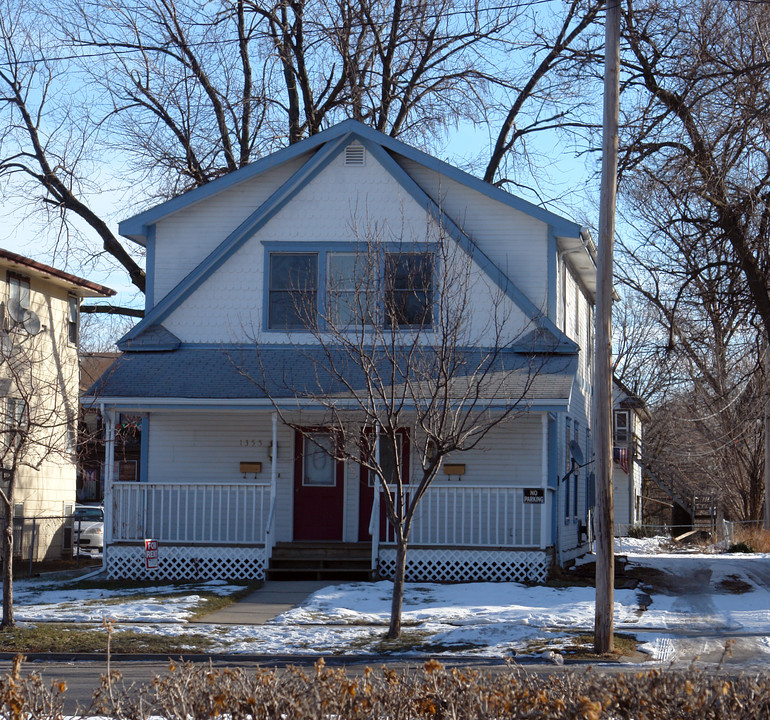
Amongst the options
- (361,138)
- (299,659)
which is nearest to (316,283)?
(361,138)

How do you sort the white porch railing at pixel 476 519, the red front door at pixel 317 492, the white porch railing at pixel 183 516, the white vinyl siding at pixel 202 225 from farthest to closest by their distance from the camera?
1. the white vinyl siding at pixel 202 225
2. the red front door at pixel 317 492
3. the white porch railing at pixel 183 516
4. the white porch railing at pixel 476 519

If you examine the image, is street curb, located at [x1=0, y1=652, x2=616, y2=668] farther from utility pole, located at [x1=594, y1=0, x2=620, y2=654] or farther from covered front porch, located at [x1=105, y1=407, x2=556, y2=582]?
covered front porch, located at [x1=105, y1=407, x2=556, y2=582]

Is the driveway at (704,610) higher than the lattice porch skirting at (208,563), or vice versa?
the lattice porch skirting at (208,563)

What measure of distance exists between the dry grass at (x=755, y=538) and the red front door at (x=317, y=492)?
1393 centimetres

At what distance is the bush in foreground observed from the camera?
5699 mm

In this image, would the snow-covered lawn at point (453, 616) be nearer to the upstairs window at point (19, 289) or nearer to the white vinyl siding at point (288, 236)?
the white vinyl siding at point (288, 236)

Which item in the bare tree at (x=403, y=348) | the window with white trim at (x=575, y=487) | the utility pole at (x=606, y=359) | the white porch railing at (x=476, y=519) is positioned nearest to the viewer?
the utility pole at (x=606, y=359)

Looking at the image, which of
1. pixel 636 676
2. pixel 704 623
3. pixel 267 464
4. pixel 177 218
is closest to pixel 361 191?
pixel 177 218

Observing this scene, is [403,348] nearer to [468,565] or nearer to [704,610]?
[468,565]

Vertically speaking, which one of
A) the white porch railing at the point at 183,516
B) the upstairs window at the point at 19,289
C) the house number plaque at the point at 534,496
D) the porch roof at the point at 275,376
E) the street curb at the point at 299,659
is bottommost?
the street curb at the point at 299,659

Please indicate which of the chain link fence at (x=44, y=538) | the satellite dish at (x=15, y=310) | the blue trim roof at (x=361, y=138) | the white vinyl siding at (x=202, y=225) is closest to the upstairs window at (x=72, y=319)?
the satellite dish at (x=15, y=310)

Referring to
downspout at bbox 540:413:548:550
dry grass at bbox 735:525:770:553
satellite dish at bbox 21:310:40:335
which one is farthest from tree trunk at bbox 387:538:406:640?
dry grass at bbox 735:525:770:553

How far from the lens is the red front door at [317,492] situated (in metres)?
19.4

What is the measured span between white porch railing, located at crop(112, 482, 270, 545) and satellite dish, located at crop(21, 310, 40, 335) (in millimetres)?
7223
